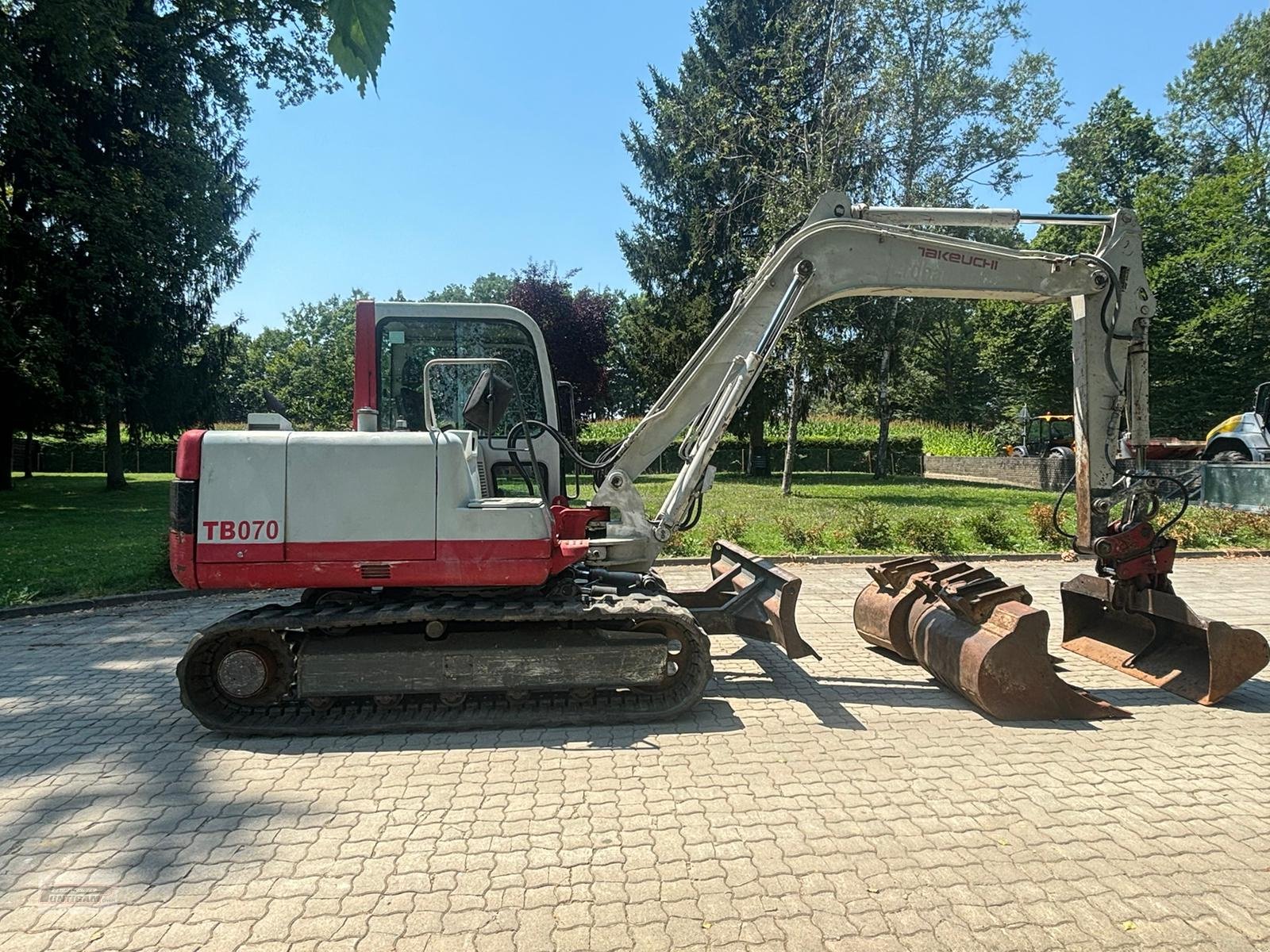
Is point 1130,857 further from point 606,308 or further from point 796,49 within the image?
point 606,308

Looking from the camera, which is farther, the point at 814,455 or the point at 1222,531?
the point at 814,455

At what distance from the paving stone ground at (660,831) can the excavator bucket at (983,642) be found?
0.17 metres

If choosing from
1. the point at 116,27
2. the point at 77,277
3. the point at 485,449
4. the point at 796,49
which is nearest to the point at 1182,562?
the point at 485,449

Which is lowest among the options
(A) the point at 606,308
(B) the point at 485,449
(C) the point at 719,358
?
(B) the point at 485,449

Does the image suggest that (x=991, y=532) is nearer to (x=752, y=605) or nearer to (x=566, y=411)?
(x=752, y=605)

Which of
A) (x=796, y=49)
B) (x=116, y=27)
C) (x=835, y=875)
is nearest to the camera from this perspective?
(x=835, y=875)

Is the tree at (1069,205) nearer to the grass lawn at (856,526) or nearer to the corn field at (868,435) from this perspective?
the corn field at (868,435)

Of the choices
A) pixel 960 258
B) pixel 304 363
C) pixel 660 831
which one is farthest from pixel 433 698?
pixel 304 363

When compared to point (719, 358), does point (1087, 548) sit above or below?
below

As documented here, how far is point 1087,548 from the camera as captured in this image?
5.95 metres

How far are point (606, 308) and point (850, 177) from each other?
17299 millimetres

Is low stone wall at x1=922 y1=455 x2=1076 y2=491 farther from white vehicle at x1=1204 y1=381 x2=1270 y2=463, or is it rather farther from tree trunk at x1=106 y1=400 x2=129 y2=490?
tree trunk at x1=106 y1=400 x2=129 y2=490

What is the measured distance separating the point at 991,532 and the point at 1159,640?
6.54 m

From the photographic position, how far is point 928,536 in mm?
11906
